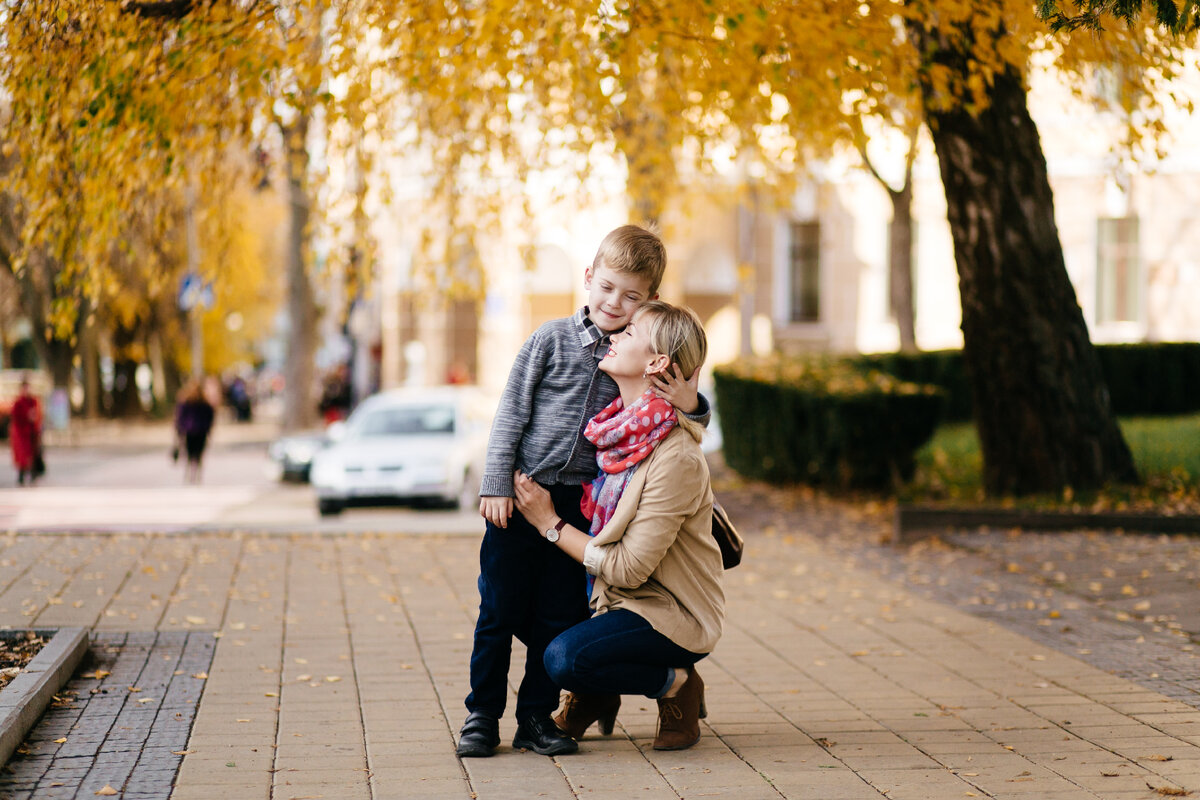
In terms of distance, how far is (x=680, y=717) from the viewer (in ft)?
16.9

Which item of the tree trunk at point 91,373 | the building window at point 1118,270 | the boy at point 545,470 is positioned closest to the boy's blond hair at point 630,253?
the boy at point 545,470

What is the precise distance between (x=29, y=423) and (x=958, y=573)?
15.4m

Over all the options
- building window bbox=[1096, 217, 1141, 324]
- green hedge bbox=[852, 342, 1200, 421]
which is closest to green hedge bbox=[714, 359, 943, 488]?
green hedge bbox=[852, 342, 1200, 421]

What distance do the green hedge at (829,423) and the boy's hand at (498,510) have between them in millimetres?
9389

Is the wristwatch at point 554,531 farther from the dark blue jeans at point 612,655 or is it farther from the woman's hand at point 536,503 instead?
the dark blue jeans at point 612,655

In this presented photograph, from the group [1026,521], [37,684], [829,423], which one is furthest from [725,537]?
[829,423]

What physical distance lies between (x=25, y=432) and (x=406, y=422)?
666 cm

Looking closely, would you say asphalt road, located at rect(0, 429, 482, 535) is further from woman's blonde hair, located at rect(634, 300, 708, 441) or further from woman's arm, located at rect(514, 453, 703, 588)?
woman's blonde hair, located at rect(634, 300, 708, 441)

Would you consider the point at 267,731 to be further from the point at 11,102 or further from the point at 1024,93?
the point at 1024,93

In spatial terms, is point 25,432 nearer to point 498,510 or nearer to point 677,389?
point 498,510

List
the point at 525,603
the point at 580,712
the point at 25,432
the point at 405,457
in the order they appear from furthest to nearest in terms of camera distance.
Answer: the point at 25,432 < the point at 405,457 < the point at 580,712 < the point at 525,603

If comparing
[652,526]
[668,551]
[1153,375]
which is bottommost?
[668,551]

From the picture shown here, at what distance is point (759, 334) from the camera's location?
33.5m

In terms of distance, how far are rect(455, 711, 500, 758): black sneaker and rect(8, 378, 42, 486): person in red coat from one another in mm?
17441
